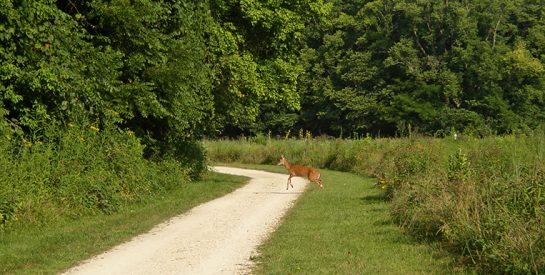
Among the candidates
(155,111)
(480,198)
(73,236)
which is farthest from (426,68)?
(480,198)

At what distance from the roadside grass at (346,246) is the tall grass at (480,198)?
1.41ft

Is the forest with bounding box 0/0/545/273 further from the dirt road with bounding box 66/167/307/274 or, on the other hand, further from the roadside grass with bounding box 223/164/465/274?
the dirt road with bounding box 66/167/307/274

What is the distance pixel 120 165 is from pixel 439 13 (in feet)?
211

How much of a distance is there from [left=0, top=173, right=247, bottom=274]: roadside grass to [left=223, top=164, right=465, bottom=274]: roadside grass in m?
Result: 3.10

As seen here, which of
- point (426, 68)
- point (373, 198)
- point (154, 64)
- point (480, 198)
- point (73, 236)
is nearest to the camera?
point (480, 198)

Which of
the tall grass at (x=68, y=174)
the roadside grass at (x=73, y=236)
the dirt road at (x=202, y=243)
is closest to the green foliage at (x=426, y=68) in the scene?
the tall grass at (x=68, y=174)

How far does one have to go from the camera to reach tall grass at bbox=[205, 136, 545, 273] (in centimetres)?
Result: 865

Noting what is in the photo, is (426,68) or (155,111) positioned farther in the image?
(426,68)

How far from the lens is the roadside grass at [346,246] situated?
32.3 feet

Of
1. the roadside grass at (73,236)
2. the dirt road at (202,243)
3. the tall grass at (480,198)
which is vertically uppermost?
the tall grass at (480,198)

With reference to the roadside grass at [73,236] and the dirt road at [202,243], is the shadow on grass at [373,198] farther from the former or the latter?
the roadside grass at [73,236]

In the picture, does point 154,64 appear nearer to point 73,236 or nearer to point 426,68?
point 73,236

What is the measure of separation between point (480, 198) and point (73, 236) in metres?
7.86

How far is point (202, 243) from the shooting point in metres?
12.6
